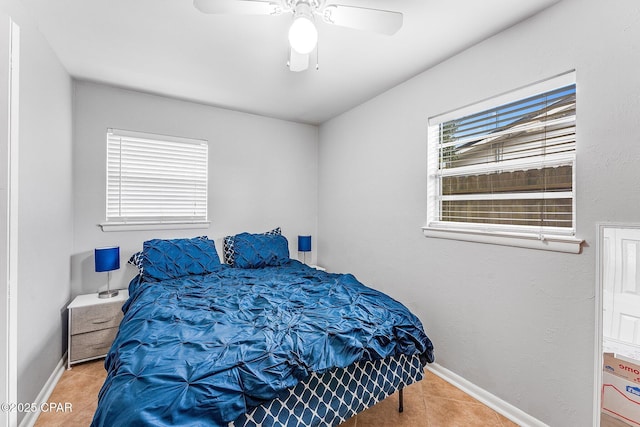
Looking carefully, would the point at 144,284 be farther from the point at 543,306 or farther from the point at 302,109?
the point at 543,306

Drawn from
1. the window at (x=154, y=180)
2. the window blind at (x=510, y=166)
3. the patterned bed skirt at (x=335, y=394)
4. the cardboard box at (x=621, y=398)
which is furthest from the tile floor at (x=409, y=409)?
the window at (x=154, y=180)

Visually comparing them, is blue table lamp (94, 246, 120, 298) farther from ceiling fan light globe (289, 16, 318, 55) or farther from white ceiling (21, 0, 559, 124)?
ceiling fan light globe (289, 16, 318, 55)

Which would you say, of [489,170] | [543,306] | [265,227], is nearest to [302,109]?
[265,227]

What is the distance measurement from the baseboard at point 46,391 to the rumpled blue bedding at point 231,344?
0.77 metres

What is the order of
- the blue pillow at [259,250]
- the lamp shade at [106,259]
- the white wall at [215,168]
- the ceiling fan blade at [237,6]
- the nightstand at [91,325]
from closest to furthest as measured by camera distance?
1. the ceiling fan blade at [237,6]
2. the nightstand at [91,325]
3. the lamp shade at [106,259]
4. the white wall at [215,168]
5. the blue pillow at [259,250]

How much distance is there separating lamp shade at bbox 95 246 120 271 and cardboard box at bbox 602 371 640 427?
350cm

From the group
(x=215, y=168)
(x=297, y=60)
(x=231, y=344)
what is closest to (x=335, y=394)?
(x=231, y=344)

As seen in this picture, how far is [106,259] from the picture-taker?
257cm

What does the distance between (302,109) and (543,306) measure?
9.67ft

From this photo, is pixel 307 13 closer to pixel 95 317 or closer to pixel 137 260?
pixel 137 260

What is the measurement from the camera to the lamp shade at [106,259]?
255cm

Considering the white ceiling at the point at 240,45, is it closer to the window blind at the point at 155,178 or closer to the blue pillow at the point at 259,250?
the window blind at the point at 155,178

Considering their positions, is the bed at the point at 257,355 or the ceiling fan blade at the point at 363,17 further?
the ceiling fan blade at the point at 363,17

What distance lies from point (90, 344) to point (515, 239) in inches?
133
